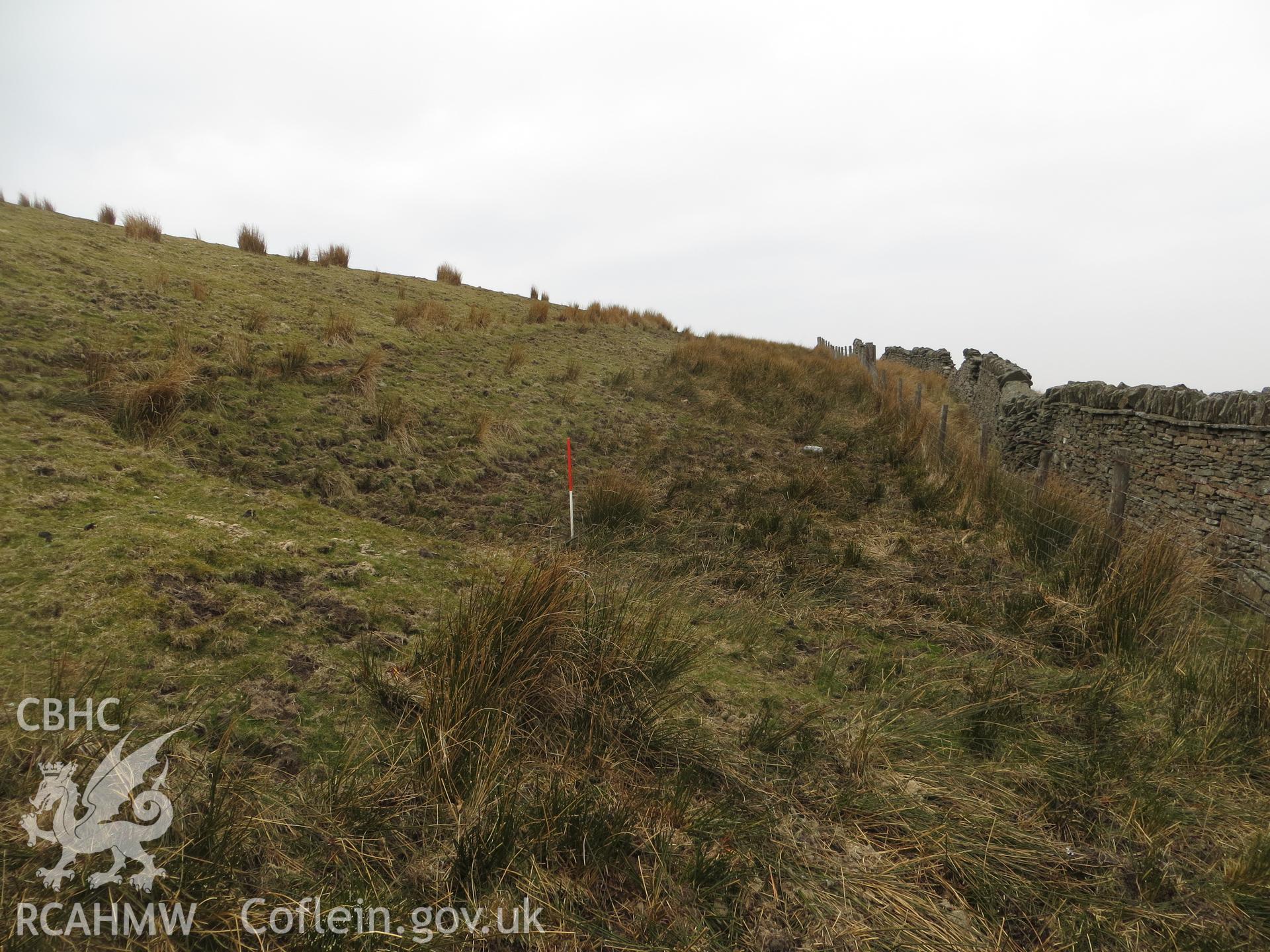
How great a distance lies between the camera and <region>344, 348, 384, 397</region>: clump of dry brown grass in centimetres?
738

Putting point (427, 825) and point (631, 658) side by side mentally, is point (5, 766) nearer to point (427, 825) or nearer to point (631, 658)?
point (427, 825)

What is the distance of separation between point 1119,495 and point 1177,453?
2182 millimetres

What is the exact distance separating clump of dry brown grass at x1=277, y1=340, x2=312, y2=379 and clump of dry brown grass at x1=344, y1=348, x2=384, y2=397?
456 millimetres

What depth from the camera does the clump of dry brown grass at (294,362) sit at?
7113mm

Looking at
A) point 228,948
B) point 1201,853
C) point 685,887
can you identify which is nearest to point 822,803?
point 685,887

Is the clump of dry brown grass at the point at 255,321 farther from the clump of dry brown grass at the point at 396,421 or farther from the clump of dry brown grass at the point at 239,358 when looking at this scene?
the clump of dry brown grass at the point at 396,421

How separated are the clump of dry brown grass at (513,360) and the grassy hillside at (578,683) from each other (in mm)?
3092

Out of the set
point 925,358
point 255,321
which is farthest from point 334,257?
point 925,358

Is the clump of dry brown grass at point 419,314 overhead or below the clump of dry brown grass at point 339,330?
overhead

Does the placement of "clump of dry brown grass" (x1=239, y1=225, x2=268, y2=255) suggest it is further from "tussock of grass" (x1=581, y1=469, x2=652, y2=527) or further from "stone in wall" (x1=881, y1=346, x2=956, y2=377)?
"stone in wall" (x1=881, y1=346, x2=956, y2=377)

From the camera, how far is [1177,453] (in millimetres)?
7293

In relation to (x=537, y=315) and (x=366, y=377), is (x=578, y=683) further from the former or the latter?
(x=537, y=315)

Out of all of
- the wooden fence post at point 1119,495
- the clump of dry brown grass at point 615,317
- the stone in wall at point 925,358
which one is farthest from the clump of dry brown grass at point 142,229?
the stone in wall at point 925,358

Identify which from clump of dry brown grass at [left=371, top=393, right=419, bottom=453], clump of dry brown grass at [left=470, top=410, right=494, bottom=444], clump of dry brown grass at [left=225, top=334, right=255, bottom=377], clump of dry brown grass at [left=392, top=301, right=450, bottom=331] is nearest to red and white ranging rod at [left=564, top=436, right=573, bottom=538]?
clump of dry brown grass at [left=470, top=410, right=494, bottom=444]
